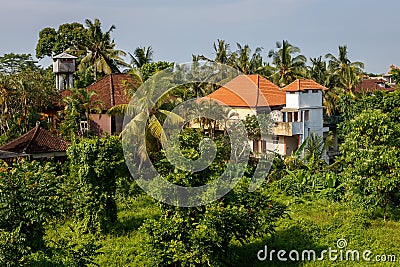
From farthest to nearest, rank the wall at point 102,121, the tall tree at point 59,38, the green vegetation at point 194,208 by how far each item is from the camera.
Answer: the tall tree at point 59,38 → the wall at point 102,121 → the green vegetation at point 194,208

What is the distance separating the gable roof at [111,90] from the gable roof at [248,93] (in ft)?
15.7

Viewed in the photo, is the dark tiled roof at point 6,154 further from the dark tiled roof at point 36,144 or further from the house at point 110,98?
the house at point 110,98

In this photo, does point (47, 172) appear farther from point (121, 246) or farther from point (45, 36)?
point (45, 36)

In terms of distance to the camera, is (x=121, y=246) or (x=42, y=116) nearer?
(x=121, y=246)

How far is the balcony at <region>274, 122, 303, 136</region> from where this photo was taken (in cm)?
2327

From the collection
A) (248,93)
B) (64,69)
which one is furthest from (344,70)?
(64,69)

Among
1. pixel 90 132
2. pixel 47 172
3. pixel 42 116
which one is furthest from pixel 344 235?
pixel 42 116

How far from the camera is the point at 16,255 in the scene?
6773 millimetres

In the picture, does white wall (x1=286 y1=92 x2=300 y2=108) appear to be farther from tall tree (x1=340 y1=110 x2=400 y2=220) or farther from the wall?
tall tree (x1=340 y1=110 x2=400 y2=220)

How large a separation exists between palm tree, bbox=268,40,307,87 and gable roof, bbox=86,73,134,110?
29.3 feet

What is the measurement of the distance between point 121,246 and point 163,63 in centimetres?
1017

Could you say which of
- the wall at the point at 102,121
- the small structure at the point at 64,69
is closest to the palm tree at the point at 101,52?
the small structure at the point at 64,69

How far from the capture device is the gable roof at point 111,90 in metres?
25.3

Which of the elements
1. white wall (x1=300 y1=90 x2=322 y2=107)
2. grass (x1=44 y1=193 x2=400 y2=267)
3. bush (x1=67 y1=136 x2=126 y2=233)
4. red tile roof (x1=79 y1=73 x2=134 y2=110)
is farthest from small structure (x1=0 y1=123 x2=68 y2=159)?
white wall (x1=300 y1=90 x2=322 y2=107)
